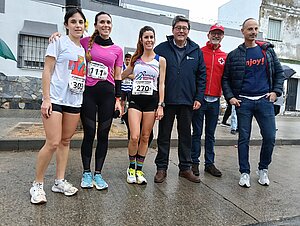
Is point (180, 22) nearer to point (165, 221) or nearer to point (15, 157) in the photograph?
point (165, 221)

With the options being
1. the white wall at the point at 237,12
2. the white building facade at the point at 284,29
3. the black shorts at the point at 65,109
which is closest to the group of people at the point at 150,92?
the black shorts at the point at 65,109

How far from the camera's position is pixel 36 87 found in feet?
36.7

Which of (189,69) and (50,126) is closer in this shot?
(50,126)

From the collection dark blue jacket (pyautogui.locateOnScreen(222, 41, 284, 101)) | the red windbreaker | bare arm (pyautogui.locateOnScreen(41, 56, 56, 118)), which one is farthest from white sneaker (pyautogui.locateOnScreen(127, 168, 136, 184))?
dark blue jacket (pyautogui.locateOnScreen(222, 41, 284, 101))

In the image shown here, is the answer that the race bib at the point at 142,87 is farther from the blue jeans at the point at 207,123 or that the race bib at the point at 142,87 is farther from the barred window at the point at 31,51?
the barred window at the point at 31,51

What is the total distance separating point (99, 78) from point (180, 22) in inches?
53.3

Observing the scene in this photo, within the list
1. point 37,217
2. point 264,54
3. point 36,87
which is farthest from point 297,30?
point 37,217

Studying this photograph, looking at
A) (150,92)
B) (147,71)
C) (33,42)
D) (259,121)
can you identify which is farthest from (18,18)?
(259,121)

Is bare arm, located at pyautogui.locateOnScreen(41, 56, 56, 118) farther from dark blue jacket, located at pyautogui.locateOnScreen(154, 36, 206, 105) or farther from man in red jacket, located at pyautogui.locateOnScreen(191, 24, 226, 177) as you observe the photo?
man in red jacket, located at pyautogui.locateOnScreen(191, 24, 226, 177)

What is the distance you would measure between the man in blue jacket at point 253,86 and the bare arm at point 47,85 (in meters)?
2.38

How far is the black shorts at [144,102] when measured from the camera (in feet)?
12.8

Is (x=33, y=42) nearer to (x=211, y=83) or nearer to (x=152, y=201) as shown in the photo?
(x=211, y=83)

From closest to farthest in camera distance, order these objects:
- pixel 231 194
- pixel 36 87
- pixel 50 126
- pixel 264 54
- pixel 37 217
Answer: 1. pixel 37 217
2. pixel 50 126
3. pixel 231 194
4. pixel 264 54
5. pixel 36 87

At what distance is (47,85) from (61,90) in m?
0.15
